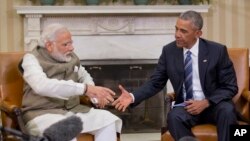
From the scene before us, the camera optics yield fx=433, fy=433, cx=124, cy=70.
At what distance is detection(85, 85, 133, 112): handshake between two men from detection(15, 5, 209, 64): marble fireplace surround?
5.88 ft

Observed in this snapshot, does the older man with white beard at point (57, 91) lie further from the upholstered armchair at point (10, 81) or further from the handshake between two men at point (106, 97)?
the upholstered armchair at point (10, 81)

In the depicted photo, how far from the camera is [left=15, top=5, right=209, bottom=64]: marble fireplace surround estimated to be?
4.33 meters

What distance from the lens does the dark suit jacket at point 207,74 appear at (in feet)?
9.03

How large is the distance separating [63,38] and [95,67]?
72.9 inches

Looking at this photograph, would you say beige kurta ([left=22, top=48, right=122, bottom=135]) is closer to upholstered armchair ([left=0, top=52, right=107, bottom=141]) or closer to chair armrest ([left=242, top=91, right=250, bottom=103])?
upholstered armchair ([left=0, top=52, right=107, bottom=141])

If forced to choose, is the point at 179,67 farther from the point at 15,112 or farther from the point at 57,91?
the point at 15,112

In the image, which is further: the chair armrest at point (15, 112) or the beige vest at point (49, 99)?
the beige vest at point (49, 99)

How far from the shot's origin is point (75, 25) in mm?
4422

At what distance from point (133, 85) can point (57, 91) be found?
2.13 m

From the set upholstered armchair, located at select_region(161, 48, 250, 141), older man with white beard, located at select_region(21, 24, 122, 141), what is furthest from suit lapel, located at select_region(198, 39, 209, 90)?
older man with white beard, located at select_region(21, 24, 122, 141)

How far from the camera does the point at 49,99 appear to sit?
2.67 m

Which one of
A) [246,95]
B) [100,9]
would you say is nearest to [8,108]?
[246,95]

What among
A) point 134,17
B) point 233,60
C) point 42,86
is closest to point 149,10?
point 134,17

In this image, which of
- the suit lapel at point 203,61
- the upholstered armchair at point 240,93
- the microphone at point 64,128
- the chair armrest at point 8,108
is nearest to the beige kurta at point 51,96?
the chair armrest at point 8,108
